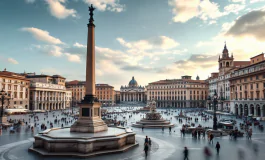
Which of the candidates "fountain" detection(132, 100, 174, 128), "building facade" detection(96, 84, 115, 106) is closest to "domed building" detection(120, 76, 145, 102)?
"building facade" detection(96, 84, 115, 106)

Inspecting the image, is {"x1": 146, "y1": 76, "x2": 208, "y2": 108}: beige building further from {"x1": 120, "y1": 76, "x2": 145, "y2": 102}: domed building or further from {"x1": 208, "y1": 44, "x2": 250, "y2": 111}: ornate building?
{"x1": 120, "y1": 76, "x2": 145, "y2": 102}: domed building

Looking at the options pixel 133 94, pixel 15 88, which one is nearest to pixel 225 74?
pixel 15 88

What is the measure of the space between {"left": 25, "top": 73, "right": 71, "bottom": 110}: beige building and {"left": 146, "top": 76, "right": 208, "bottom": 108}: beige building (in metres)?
53.9

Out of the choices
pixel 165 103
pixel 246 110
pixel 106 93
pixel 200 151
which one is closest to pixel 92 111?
pixel 200 151

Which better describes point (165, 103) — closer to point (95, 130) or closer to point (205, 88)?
point (205, 88)

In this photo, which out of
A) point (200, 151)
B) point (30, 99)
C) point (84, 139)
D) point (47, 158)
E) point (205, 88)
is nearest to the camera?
point (47, 158)

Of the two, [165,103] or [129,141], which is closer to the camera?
[129,141]

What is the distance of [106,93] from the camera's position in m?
143

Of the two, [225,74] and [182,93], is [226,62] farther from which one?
[182,93]

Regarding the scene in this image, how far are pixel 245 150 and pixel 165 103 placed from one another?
109 metres

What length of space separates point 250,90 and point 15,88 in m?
66.0

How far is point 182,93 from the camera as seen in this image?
392 ft

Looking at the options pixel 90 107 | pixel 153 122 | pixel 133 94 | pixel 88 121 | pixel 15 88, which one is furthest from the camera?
pixel 133 94

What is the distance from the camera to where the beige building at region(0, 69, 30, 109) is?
2408 inches
